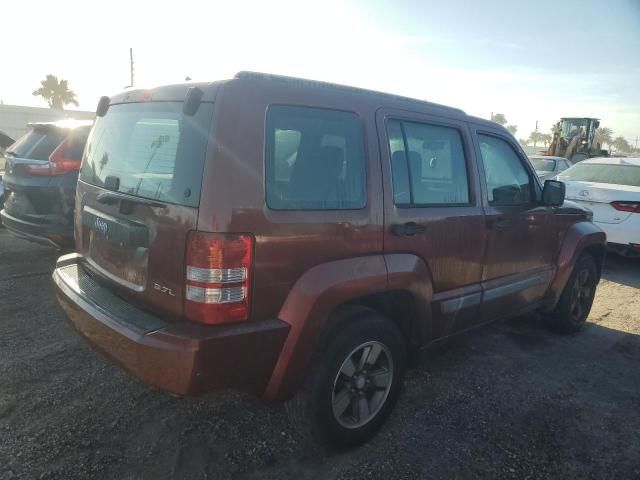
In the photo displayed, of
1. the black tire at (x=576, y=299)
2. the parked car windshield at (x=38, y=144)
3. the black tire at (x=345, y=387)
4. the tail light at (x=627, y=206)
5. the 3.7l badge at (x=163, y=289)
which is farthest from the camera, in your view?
the tail light at (x=627, y=206)

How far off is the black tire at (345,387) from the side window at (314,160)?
2.25ft

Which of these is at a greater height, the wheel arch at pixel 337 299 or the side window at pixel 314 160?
the side window at pixel 314 160

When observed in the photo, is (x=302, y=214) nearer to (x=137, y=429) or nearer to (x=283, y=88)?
(x=283, y=88)

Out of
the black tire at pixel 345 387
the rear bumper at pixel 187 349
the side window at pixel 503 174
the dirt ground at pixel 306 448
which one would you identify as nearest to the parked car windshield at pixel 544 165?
the dirt ground at pixel 306 448

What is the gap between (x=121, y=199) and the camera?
2.41 metres

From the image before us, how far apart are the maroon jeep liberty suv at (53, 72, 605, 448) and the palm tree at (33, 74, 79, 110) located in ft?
183

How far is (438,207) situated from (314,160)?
983 millimetres

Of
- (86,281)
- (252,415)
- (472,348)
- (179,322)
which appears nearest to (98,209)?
(86,281)

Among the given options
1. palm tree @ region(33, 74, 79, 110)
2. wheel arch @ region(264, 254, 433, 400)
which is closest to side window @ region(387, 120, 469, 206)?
wheel arch @ region(264, 254, 433, 400)

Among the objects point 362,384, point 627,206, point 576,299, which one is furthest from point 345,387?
point 627,206

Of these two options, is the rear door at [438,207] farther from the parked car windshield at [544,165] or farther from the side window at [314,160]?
the parked car windshield at [544,165]

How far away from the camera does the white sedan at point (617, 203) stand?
21.7ft

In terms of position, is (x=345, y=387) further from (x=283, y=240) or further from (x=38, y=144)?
(x=38, y=144)

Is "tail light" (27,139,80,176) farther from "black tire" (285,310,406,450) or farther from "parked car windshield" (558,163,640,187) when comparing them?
"parked car windshield" (558,163,640,187)
